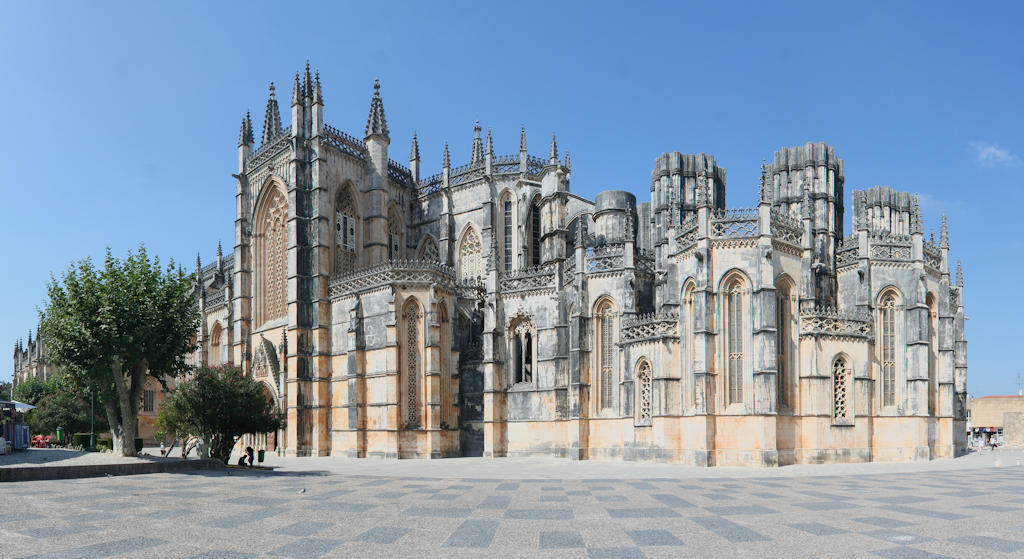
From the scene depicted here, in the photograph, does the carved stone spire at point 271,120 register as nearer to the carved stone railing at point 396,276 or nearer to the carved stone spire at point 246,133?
the carved stone spire at point 246,133

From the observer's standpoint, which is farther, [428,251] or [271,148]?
[428,251]

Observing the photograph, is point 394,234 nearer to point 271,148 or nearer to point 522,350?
point 271,148

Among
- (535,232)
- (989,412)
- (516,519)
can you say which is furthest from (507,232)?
(989,412)

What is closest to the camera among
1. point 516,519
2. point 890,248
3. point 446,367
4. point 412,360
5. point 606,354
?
point 516,519

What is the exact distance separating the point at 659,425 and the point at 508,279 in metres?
13.6

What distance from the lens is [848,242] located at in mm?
40031

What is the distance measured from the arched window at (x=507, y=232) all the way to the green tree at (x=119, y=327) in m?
21.8

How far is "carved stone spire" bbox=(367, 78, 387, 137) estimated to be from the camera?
50406 millimetres

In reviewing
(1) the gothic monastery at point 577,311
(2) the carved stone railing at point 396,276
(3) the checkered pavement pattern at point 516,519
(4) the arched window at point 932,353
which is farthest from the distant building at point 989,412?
(3) the checkered pavement pattern at point 516,519

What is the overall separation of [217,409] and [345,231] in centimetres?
1919

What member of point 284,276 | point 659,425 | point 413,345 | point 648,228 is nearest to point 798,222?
point 659,425

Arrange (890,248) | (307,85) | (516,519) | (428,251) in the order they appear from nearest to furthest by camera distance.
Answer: (516,519) → (890,248) → (307,85) → (428,251)

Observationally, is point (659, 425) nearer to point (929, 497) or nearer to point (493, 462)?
point (493, 462)

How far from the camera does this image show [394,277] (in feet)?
139
